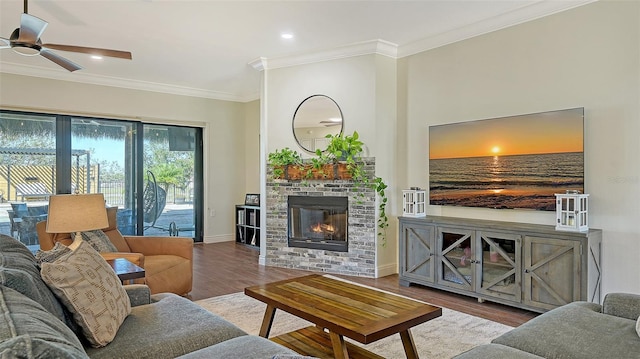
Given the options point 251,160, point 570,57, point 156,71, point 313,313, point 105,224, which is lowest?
point 313,313

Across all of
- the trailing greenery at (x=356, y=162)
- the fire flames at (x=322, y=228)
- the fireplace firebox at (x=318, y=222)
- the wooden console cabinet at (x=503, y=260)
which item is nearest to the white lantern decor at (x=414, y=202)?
the wooden console cabinet at (x=503, y=260)

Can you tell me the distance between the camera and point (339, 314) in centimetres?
229

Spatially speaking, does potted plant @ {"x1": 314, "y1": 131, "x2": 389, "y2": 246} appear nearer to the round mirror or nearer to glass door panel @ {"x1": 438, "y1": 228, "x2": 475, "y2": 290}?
the round mirror

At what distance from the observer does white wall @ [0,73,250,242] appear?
5.79 metres

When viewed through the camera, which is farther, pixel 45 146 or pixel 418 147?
pixel 45 146

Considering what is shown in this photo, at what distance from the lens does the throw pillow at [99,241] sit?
11.8 ft

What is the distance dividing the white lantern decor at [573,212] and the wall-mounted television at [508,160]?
18 cm

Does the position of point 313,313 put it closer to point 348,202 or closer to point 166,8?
point 348,202

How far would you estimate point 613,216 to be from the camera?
3387 millimetres

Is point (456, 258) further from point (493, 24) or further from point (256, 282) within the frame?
point (493, 24)

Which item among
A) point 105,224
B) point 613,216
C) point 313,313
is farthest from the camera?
point 613,216

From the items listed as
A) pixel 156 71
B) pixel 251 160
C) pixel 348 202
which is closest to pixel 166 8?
pixel 156 71

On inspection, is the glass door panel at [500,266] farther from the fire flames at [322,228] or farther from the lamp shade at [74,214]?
the lamp shade at [74,214]

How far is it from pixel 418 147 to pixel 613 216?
6.79 ft
